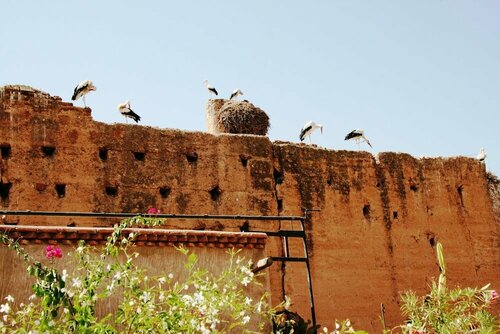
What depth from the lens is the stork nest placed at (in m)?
16.7

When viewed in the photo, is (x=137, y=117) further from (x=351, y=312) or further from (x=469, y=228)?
(x=469, y=228)

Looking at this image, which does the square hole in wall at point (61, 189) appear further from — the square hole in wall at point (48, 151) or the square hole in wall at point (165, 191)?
the square hole in wall at point (165, 191)

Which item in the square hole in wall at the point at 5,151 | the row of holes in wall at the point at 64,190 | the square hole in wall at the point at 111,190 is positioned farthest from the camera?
the square hole in wall at the point at 111,190

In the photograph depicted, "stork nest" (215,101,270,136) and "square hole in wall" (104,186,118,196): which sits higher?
"stork nest" (215,101,270,136)

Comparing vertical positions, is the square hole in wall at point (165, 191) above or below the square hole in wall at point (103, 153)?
below

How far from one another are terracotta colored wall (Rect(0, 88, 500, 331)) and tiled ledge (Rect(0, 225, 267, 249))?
4.59 metres

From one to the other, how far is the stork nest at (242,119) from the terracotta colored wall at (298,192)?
762 mm

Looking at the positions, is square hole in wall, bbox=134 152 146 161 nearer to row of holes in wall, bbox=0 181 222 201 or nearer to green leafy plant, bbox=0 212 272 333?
row of holes in wall, bbox=0 181 222 201

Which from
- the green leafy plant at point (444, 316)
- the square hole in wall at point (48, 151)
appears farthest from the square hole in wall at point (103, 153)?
the green leafy plant at point (444, 316)

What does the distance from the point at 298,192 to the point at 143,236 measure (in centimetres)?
703

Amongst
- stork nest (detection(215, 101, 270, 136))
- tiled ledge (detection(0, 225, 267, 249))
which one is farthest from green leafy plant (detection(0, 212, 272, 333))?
stork nest (detection(215, 101, 270, 136))

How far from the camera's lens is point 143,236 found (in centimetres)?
908

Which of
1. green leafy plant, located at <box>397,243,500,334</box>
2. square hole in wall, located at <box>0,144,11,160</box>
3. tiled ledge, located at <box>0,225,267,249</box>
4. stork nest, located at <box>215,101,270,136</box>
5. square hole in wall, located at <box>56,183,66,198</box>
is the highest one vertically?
stork nest, located at <box>215,101,270,136</box>

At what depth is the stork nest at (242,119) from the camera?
16.7m
